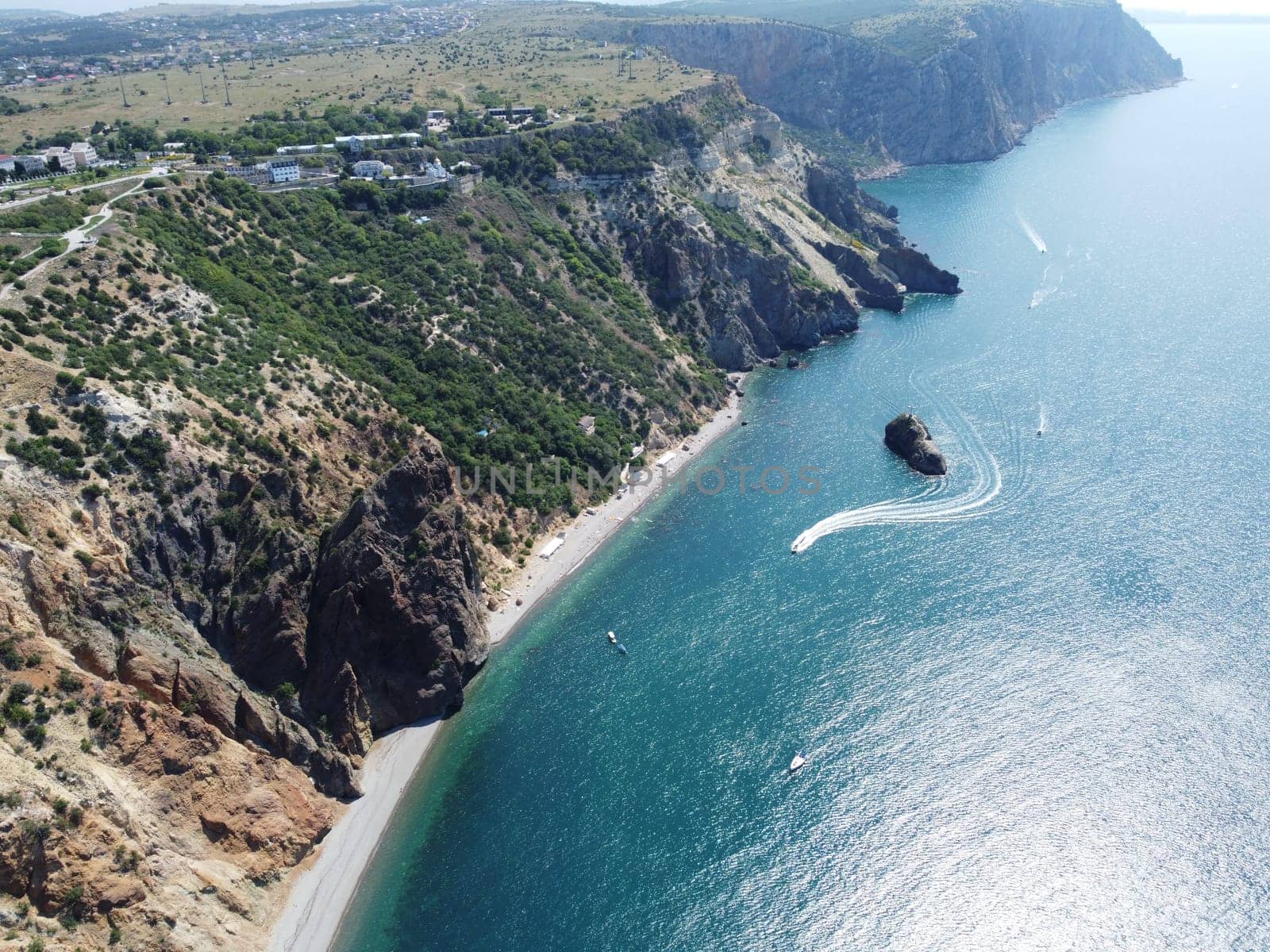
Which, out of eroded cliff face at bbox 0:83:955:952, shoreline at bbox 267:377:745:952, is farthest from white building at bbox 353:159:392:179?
shoreline at bbox 267:377:745:952

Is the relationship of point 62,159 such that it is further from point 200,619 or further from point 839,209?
point 839,209

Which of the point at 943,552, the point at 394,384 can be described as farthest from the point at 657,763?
the point at 394,384

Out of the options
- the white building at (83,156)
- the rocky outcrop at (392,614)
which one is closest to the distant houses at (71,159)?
the white building at (83,156)

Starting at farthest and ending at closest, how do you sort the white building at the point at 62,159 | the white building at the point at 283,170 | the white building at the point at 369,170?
the white building at the point at 369,170 < the white building at the point at 283,170 < the white building at the point at 62,159

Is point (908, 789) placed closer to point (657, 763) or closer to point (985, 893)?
point (985, 893)

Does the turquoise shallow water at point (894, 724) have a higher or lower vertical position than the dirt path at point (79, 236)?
lower

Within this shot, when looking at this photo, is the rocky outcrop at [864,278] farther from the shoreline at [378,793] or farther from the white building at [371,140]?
the shoreline at [378,793]

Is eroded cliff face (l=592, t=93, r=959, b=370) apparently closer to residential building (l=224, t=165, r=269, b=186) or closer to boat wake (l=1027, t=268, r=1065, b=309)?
boat wake (l=1027, t=268, r=1065, b=309)
